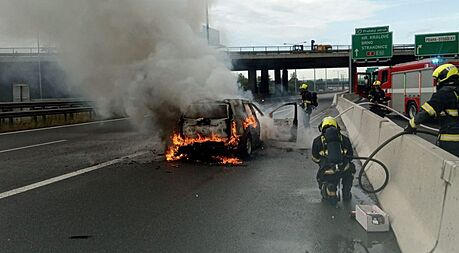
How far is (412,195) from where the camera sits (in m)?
4.20

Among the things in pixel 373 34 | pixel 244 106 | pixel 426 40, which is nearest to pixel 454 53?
pixel 426 40

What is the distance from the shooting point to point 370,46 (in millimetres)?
34438

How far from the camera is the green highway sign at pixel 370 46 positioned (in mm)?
34125

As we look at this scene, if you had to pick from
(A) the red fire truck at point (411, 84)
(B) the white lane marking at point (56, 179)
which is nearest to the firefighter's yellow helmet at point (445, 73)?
(B) the white lane marking at point (56, 179)

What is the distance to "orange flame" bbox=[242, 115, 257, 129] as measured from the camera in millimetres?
9988

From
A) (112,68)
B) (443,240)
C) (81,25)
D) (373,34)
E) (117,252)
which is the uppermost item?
(373,34)

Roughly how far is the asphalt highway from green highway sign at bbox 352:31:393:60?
26433mm

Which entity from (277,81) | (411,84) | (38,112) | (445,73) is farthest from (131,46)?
(277,81)

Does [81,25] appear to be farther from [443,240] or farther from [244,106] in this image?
[443,240]

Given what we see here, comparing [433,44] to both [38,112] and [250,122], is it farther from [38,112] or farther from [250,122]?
[38,112]

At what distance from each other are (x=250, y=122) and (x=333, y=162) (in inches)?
181

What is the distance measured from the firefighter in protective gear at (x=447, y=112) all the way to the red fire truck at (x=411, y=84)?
1413 cm

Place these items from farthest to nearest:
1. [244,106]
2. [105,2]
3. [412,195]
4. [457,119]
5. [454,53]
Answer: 1. [454,53]
2. [105,2]
3. [244,106]
4. [457,119]
5. [412,195]

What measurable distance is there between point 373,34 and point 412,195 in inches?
1282
